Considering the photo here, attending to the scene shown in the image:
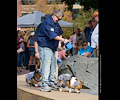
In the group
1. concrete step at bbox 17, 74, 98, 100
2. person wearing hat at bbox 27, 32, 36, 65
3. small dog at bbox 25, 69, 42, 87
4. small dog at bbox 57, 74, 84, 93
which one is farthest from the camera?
person wearing hat at bbox 27, 32, 36, 65

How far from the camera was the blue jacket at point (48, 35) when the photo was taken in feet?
24.1

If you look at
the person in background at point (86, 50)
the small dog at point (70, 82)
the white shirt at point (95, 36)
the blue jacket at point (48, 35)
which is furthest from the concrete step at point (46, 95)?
the person in background at point (86, 50)

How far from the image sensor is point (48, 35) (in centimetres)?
734

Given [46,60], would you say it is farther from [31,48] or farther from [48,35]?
[31,48]

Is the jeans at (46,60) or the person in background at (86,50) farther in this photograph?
the person in background at (86,50)

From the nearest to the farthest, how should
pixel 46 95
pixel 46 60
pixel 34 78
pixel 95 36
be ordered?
1. pixel 46 95
2. pixel 46 60
3. pixel 34 78
4. pixel 95 36

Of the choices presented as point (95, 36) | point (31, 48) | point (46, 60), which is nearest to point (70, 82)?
point (46, 60)

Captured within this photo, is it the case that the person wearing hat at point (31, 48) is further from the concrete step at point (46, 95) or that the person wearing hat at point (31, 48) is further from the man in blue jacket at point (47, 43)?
the man in blue jacket at point (47, 43)

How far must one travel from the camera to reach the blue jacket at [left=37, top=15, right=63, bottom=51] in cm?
734

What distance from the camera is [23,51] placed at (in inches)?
579

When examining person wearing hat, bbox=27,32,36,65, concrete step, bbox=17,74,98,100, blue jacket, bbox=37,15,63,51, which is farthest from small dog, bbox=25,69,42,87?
person wearing hat, bbox=27,32,36,65

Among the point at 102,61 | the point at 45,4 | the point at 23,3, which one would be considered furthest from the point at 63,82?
the point at 23,3

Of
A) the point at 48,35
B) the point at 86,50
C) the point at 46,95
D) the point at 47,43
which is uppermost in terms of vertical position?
the point at 48,35

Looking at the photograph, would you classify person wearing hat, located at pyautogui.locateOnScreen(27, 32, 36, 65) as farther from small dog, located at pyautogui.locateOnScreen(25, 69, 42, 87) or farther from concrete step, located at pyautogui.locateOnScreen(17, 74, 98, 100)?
concrete step, located at pyautogui.locateOnScreen(17, 74, 98, 100)
